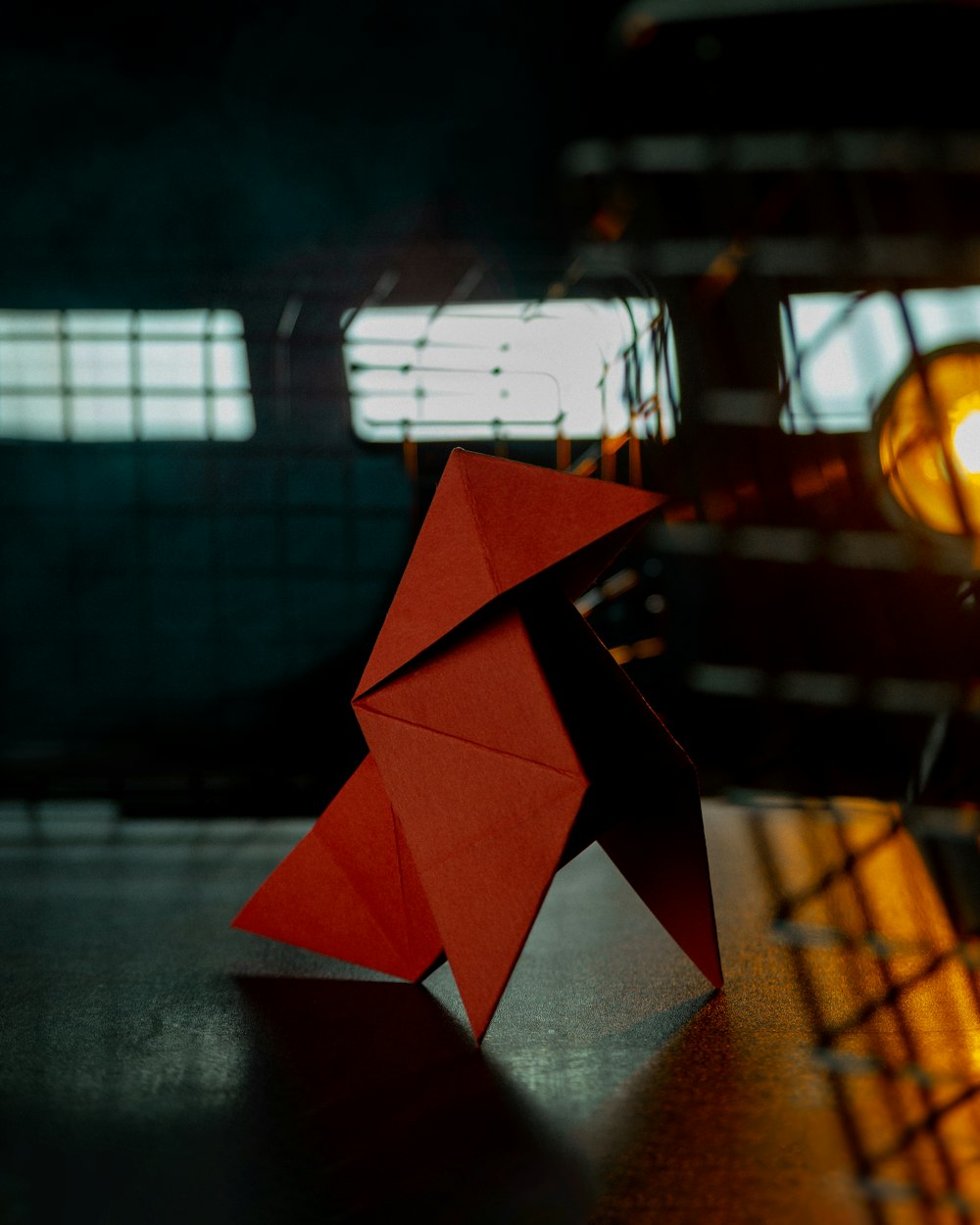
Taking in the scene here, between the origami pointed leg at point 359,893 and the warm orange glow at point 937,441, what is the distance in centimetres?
54

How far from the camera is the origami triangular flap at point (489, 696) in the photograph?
68cm

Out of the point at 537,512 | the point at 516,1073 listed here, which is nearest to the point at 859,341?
the point at 537,512

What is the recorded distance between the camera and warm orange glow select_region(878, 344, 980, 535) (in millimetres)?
958

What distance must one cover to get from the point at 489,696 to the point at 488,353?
80cm

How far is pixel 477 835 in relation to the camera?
2.31ft

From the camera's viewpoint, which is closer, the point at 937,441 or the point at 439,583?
the point at 439,583

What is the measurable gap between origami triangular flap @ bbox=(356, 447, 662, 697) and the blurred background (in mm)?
360

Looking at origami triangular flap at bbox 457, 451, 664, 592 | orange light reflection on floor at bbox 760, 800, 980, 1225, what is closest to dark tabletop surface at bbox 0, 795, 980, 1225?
orange light reflection on floor at bbox 760, 800, 980, 1225

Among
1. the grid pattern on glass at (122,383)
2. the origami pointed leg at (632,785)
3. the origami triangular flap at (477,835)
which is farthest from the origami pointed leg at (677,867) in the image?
the grid pattern on glass at (122,383)

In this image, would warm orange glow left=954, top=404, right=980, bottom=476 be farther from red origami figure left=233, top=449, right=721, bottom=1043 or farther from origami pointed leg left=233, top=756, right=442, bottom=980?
origami pointed leg left=233, top=756, right=442, bottom=980

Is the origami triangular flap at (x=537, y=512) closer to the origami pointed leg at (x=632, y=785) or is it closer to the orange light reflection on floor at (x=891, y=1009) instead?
the origami pointed leg at (x=632, y=785)

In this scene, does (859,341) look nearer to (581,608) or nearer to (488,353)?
(488,353)

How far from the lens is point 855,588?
5.71 ft

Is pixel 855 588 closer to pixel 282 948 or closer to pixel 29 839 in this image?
pixel 282 948
